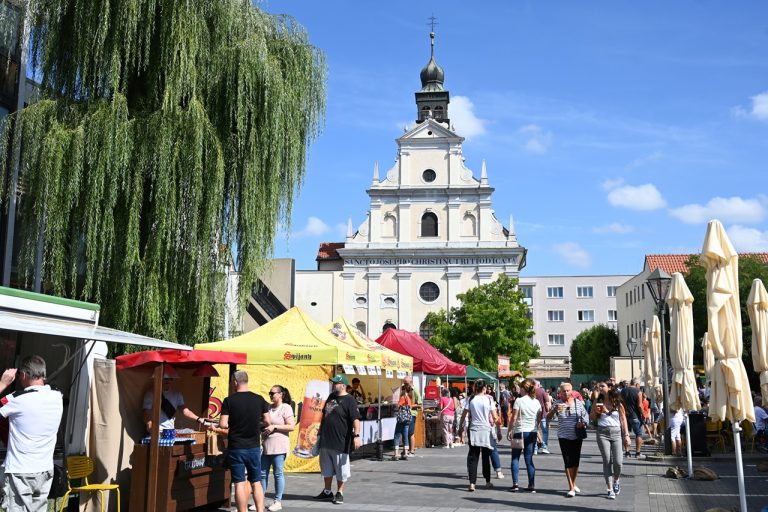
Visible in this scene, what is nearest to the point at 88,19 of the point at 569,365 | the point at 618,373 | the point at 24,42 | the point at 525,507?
the point at 24,42

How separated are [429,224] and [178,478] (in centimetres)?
5190

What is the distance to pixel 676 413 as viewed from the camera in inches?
715

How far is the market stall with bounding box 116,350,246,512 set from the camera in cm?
889

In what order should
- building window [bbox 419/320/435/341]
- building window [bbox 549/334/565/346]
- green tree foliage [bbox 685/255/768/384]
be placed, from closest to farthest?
green tree foliage [bbox 685/255/768/384] < building window [bbox 419/320/435/341] < building window [bbox 549/334/565/346]

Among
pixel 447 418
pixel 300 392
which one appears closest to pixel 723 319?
pixel 300 392

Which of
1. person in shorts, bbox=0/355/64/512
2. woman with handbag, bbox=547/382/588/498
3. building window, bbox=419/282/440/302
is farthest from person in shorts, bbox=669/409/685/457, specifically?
building window, bbox=419/282/440/302

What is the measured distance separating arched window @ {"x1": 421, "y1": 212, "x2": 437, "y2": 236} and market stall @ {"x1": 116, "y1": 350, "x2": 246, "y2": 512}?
166 feet

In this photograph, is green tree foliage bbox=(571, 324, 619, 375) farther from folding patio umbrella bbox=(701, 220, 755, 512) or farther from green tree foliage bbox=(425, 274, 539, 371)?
folding patio umbrella bbox=(701, 220, 755, 512)

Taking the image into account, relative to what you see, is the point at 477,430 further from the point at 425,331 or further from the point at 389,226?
the point at 389,226

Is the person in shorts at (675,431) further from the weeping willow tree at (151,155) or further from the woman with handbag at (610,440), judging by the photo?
the weeping willow tree at (151,155)

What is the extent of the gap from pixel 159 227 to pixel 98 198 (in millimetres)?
1050

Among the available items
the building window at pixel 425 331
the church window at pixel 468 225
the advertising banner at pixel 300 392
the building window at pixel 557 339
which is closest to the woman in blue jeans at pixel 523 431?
the advertising banner at pixel 300 392

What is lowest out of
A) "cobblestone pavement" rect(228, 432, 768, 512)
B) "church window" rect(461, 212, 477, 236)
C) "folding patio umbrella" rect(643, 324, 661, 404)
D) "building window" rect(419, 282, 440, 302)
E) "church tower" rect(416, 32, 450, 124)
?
"cobblestone pavement" rect(228, 432, 768, 512)

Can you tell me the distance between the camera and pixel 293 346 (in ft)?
46.3
